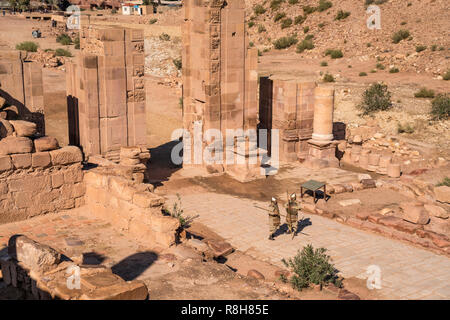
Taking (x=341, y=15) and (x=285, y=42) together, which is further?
(x=341, y=15)

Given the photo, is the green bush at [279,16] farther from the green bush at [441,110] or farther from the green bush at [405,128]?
the green bush at [405,128]

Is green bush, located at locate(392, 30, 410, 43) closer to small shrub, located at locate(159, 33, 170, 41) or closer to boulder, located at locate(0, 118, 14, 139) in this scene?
small shrub, located at locate(159, 33, 170, 41)

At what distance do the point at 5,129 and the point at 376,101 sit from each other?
62.1ft

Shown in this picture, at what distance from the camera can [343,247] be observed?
12.8 metres

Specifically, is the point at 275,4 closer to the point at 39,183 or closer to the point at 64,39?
the point at 64,39

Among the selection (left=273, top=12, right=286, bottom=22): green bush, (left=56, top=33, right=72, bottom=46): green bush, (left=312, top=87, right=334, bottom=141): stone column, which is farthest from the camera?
(left=273, top=12, right=286, bottom=22): green bush

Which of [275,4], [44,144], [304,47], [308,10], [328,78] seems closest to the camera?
[44,144]

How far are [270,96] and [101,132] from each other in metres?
7.10

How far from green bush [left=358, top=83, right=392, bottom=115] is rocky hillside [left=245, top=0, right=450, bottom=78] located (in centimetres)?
787

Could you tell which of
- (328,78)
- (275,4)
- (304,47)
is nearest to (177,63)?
(304,47)

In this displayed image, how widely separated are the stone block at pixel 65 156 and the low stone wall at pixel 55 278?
338 centimetres

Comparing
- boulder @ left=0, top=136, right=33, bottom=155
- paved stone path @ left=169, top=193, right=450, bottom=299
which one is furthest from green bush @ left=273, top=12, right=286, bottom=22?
boulder @ left=0, top=136, right=33, bottom=155

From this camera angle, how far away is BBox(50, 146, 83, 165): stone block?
11.0 meters

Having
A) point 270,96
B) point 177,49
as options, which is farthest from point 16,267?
point 177,49
